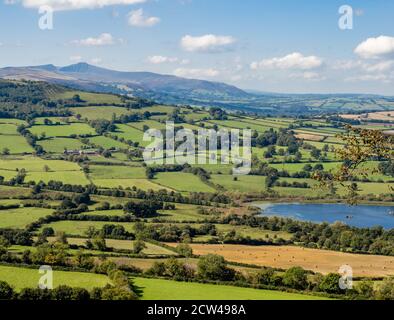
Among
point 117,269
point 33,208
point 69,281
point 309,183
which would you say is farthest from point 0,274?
point 309,183

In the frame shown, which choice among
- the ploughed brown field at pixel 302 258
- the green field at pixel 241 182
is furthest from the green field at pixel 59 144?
the ploughed brown field at pixel 302 258

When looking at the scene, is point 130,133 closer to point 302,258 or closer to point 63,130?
point 63,130

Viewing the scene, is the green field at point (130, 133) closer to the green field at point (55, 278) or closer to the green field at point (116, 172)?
the green field at point (116, 172)

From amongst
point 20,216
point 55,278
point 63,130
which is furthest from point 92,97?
point 55,278

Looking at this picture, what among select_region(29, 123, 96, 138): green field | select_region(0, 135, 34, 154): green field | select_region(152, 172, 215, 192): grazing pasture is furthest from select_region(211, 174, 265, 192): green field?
select_region(29, 123, 96, 138): green field

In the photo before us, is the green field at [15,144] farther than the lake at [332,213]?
Yes

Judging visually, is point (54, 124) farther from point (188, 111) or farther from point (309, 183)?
point (309, 183)

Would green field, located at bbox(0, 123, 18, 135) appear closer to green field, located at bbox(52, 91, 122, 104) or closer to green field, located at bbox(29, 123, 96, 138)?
green field, located at bbox(29, 123, 96, 138)
